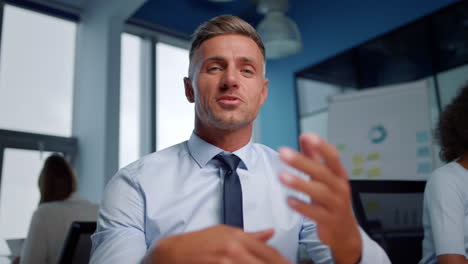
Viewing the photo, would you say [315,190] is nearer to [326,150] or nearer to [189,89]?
[326,150]

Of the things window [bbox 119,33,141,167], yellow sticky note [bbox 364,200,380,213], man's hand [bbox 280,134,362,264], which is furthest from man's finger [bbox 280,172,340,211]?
window [bbox 119,33,141,167]

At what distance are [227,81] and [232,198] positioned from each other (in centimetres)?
28

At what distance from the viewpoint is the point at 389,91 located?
3.53 metres

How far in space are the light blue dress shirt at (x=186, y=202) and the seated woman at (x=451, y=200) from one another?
48cm

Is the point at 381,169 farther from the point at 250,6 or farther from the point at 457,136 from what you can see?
the point at 250,6

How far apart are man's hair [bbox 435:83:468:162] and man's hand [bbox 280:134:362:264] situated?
1.16m

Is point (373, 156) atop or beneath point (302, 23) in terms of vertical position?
beneath

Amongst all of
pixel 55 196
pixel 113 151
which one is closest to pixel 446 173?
pixel 55 196

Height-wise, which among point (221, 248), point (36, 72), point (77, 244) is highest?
point (36, 72)

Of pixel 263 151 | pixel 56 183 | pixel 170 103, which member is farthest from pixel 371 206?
pixel 170 103

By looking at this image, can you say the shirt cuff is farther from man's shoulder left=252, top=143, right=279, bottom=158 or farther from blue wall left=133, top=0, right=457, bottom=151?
blue wall left=133, top=0, right=457, bottom=151

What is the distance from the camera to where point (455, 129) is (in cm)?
146

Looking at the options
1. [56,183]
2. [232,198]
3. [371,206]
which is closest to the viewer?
[232,198]

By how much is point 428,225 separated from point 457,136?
37 centimetres
